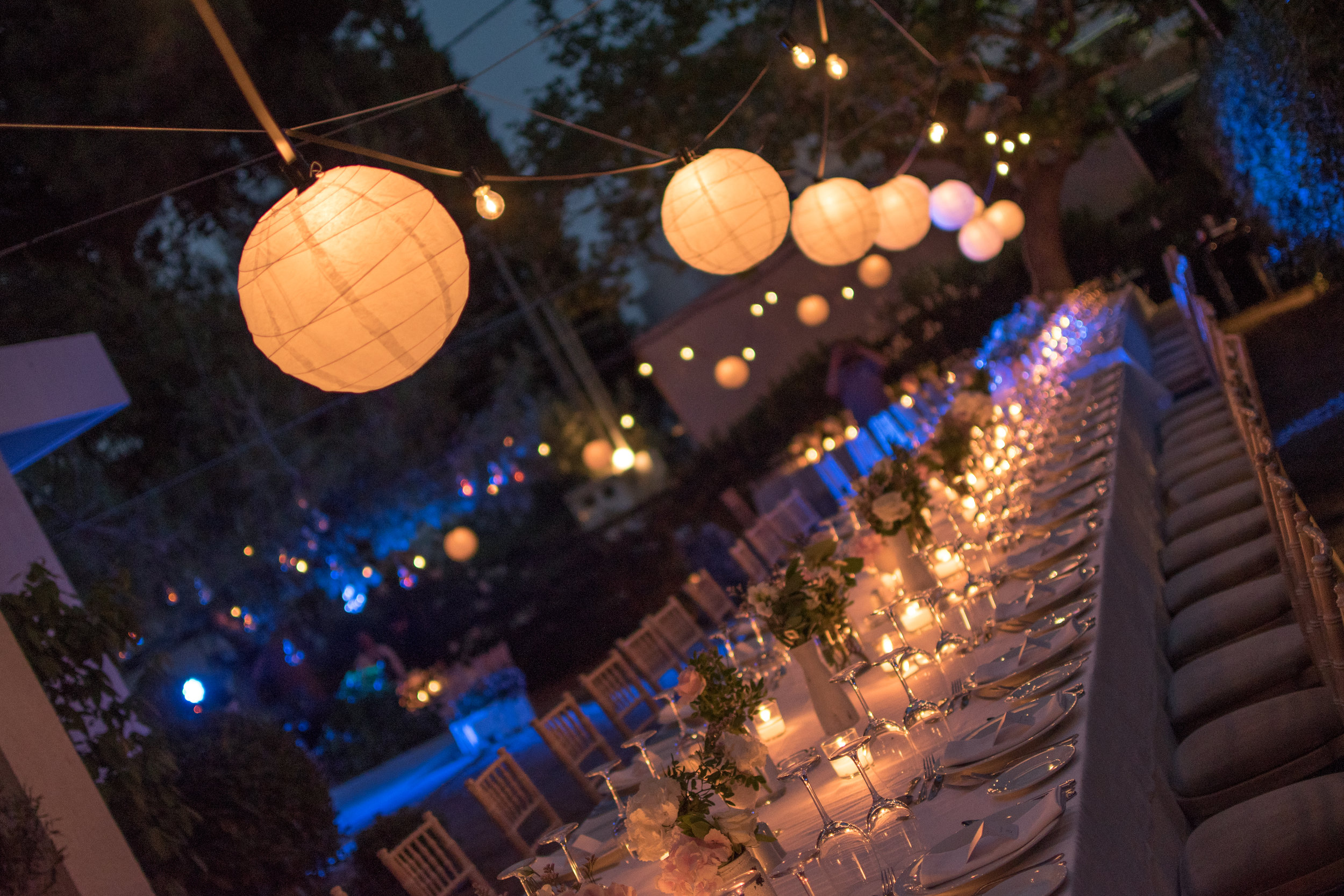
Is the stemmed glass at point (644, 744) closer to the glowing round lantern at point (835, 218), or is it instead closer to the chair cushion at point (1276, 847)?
the chair cushion at point (1276, 847)

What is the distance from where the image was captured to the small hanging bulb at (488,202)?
11.6ft

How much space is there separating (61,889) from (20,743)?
589mm

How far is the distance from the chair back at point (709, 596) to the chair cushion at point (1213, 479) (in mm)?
2684

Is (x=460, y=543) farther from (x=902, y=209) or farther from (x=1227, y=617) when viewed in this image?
(x=1227, y=617)

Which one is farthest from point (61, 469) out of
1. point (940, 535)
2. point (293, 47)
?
point (940, 535)

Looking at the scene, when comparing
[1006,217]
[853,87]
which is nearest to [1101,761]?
[1006,217]

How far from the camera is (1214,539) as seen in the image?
13.5 ft

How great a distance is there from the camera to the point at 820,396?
14.4 meters

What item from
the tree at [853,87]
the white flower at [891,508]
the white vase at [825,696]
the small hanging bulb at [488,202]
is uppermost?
the tree at [853,87]

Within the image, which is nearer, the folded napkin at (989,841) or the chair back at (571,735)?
the folded napkin at (989,841)

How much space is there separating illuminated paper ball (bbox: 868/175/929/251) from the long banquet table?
3.15 metres

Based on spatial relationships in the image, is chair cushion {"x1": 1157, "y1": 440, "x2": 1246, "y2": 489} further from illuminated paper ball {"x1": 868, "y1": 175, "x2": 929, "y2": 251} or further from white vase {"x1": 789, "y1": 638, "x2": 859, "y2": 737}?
white vase {"x1": 789, "y1": 638, "x2": 859, "y2": 737}

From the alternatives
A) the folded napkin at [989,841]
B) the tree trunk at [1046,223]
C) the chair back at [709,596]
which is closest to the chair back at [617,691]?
the chair back at [709,596]

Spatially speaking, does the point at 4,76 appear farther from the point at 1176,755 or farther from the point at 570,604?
the point at 1176,755
